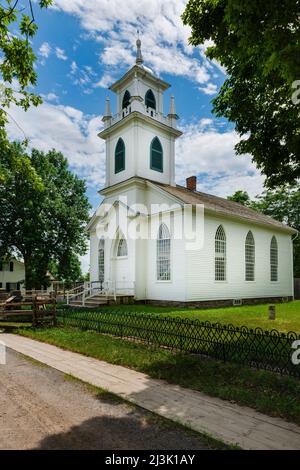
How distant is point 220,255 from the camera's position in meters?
20.6

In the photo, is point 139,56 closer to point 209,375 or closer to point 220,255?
point 220,255

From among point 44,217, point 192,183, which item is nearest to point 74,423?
point 192,183

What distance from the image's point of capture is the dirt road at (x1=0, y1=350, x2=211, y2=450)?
3.69 m

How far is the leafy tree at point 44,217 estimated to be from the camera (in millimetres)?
31516

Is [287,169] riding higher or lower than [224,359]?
higher

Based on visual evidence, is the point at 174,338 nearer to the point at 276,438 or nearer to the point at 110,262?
the point at 276,438

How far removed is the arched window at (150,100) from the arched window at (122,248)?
35.9 ft

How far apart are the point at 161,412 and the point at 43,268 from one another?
31603 mm

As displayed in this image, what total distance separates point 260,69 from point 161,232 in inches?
509

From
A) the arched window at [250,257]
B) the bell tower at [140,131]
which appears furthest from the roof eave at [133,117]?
the arched window at [250,257]

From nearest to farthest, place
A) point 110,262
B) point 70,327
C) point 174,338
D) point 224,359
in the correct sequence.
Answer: point 224,359 → point 174,338 → point 70,327 → point 110,262

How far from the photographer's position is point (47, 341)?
986cm

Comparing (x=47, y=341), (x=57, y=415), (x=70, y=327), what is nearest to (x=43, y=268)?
(x=70, y=327)

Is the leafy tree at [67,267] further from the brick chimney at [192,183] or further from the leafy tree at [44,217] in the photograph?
the brick chimney at [192,183]
